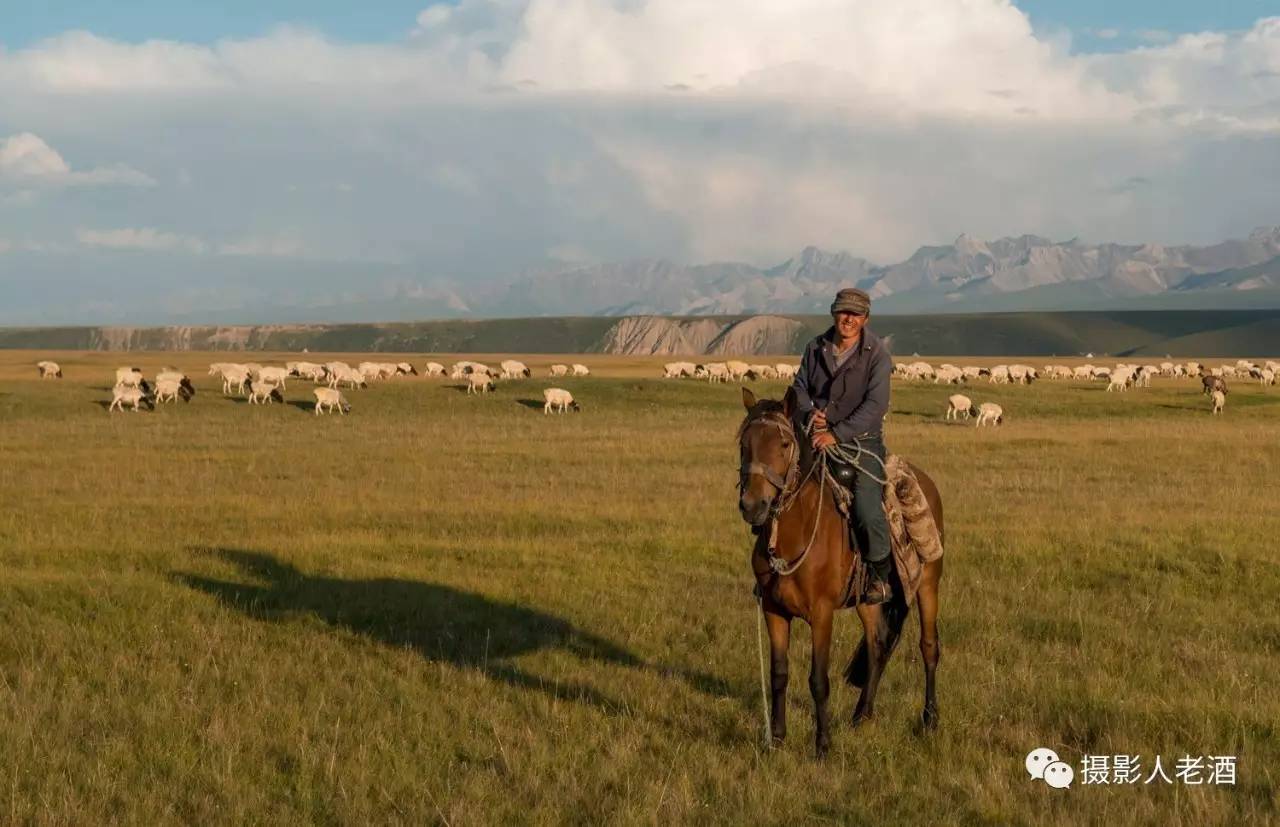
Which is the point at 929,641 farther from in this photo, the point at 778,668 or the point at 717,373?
the point at 717,373

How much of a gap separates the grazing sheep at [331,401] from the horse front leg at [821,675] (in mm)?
36515

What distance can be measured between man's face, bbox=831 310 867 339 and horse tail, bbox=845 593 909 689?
2165 mm

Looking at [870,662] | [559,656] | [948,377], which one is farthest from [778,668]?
[948,377]

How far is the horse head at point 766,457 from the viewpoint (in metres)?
6.75

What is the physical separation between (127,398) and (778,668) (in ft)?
128

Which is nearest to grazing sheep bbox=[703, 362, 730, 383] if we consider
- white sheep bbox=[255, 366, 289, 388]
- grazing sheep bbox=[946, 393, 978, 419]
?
grazing sheep bbox=[946, 393, 978, 419]

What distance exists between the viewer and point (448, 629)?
10648 millimetres

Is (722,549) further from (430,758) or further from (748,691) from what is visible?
(430,758)

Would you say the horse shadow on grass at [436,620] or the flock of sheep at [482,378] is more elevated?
the flock of sheep at [482,378]

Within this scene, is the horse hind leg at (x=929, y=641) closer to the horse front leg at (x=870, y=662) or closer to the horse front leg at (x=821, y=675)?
the horse front leg at (x=870, y=662)

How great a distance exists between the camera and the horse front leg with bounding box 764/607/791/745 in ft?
23.9

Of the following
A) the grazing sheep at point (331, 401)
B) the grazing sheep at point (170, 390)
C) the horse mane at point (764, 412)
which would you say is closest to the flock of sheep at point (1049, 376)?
the grazing sheep at point (331, 401)

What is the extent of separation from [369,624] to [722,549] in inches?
226

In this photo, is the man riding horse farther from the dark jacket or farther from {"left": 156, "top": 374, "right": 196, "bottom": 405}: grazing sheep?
{"left": 156, "top": 374, "right": 196, "bottom": 405}: grazing sheep
